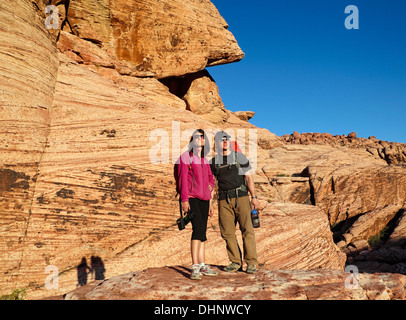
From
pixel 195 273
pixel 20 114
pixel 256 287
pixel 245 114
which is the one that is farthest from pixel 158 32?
pixel 245 114

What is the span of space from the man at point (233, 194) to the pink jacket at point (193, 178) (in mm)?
551

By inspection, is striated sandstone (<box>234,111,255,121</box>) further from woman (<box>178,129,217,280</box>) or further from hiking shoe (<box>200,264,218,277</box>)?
hiking shoe (<box>200,264,218,277</box>)

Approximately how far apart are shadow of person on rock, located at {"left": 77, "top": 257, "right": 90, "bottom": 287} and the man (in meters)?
4.56

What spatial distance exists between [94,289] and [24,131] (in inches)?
241

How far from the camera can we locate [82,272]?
30.3 feet

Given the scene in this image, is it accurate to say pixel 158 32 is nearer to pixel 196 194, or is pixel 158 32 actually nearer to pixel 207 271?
pixel 196 194

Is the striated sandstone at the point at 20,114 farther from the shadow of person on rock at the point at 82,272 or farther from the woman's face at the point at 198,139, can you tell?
the woman's face at the point at 198,139

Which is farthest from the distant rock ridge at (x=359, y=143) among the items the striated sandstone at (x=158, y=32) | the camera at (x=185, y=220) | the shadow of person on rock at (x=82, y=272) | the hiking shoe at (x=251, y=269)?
the shadow of person on rock at (x=82, y=272)

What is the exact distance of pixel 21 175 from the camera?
9281 millimetres

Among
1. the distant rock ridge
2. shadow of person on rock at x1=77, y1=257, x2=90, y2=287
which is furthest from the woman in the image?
the distant rock ridge

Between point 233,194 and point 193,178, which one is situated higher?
point 193,178

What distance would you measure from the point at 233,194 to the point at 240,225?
791mm

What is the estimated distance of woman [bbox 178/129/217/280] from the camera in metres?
6.75
